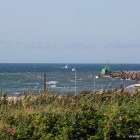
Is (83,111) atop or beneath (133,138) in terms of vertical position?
atop

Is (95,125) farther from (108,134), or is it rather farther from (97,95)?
(97,95)

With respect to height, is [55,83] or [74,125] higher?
[74,125]

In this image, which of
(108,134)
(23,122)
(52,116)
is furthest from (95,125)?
(23,122)

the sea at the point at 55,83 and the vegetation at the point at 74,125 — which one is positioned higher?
the vegetation at the point at 74,125

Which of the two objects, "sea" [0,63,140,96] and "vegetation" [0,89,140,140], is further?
"sea" [0,63,140,96]

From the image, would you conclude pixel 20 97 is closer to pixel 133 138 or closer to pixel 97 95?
pixel 97 95

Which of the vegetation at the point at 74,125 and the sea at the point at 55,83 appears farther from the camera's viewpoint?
the sea at the point at 55,83

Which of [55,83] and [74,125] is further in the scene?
[55,83]

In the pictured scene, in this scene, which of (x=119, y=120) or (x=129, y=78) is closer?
(x=119, y=120)

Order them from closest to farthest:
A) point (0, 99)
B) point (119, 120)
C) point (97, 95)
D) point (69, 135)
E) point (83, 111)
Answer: point (69, 135) < point (119, 120) < point (83, 111) < point (0, 99) < point (97, 95)

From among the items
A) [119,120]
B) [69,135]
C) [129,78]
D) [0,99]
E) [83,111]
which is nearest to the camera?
[69,135]

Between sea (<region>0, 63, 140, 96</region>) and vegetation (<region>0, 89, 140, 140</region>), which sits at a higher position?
vegetation (<region>0, 89, 140, 140</region>)

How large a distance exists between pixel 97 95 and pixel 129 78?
71.0 metres

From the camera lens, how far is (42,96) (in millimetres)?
9211
